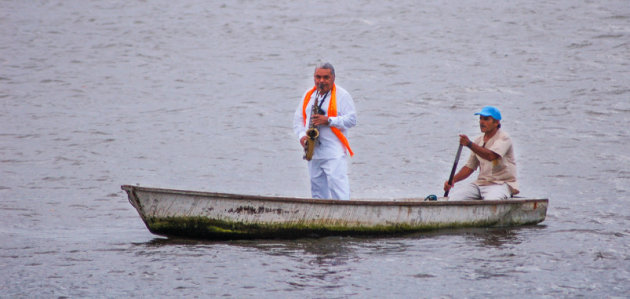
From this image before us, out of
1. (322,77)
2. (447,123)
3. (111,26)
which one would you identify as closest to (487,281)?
(322,77)

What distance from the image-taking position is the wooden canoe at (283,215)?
8.32m

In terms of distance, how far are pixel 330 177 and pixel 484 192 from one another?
Answer: 1775mm

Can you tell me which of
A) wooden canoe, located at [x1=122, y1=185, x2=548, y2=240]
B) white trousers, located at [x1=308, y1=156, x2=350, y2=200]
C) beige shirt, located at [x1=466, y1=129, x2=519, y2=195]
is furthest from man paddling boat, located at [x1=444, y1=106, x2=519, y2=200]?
white trousers, located at [x1=308, y1=156, x2=350, y2=200]

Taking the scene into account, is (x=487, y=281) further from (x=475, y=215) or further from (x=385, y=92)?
(x=385, y=92)

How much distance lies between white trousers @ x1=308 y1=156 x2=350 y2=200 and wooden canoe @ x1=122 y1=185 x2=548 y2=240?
249 millimetres

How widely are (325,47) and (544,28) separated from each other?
6.52 meters

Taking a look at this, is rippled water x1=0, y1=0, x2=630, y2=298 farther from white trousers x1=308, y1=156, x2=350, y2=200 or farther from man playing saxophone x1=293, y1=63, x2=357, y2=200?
man playing saxophone x1=293, y1=63, x2=357, y2=200

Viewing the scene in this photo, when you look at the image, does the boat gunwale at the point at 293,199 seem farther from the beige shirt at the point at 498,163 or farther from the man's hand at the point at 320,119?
the man's hand at the point at 320,119

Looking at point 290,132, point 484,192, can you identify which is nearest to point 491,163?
point 484,192

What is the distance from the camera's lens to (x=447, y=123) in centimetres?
1841

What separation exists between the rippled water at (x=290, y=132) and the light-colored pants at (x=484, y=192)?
1.37 feet

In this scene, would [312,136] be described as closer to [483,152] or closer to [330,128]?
[330,128]

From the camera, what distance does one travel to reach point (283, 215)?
848 cm

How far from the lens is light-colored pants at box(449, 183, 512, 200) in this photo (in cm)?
915
